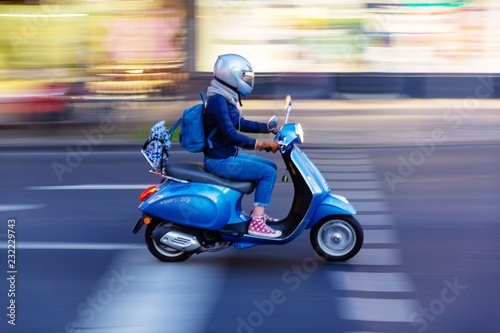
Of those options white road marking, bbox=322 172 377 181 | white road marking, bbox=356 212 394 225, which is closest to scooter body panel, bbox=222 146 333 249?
white road marking, bbox=356 212 394 225

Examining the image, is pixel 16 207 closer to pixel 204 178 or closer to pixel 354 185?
pixel 204 178

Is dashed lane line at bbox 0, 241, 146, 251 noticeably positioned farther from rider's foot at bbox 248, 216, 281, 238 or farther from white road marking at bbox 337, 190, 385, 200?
white road marking at bbox 337, 190, 385, 200

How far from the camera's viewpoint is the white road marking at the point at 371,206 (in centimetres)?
769

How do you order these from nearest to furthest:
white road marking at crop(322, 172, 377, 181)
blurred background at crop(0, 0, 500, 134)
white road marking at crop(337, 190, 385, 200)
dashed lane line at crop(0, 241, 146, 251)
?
dashed lane line at crop(0, 241, 146, 251), white road marking at crop(337, 190, 385, 200), white road marking at crop(322, 172, 377, 181), blurred background at crop(0, 0, 500, 134)

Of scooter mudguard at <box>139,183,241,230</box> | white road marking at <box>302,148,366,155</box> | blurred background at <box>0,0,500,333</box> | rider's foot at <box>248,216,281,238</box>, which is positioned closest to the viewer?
blurred background at <box>0,0,500,333</box>

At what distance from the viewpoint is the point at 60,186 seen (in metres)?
9.01

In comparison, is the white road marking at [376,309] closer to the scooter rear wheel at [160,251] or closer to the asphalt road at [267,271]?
the asphalt road at [267,271]

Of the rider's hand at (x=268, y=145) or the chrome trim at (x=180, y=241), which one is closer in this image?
the rider's hand at (x=268, y=145)

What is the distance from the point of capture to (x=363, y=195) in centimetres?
834
